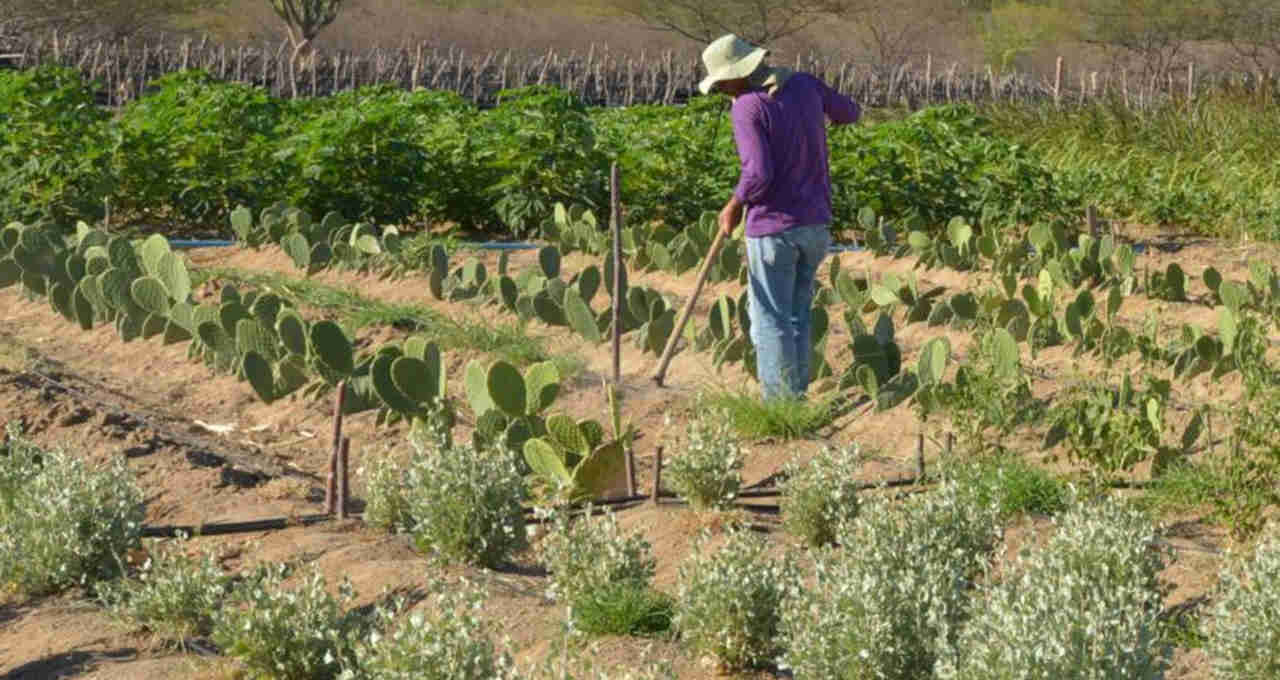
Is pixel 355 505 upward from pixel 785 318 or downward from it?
downward

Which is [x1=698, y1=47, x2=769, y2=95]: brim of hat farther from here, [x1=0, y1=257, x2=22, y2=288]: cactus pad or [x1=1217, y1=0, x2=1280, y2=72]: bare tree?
[x1=1217, y1=0, x2=1280, y2=72]: bare tree

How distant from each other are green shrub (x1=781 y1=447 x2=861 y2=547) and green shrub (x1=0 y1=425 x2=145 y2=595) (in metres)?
1.64

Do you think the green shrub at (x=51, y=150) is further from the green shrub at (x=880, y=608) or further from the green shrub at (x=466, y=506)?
the green shrub at (x=880, y=608)

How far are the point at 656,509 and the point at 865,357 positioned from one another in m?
1.47

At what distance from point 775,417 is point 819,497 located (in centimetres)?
141

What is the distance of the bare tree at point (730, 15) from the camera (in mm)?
44594

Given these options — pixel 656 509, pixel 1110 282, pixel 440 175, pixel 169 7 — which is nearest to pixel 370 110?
pixel 440 175

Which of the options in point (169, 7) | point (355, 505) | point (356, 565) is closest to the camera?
point (356, 565)

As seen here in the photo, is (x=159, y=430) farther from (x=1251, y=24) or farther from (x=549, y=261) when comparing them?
(x=1251, y=24)

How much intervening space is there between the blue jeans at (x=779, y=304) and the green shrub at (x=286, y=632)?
109 inches

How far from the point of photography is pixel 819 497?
Result: 5266 millimetres

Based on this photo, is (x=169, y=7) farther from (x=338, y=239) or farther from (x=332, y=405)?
(x=332, y=405)

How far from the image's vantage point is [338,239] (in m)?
10.4

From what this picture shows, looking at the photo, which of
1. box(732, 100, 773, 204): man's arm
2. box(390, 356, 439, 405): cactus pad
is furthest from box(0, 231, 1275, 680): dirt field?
box(732, 100, 773, 204): man's arm
